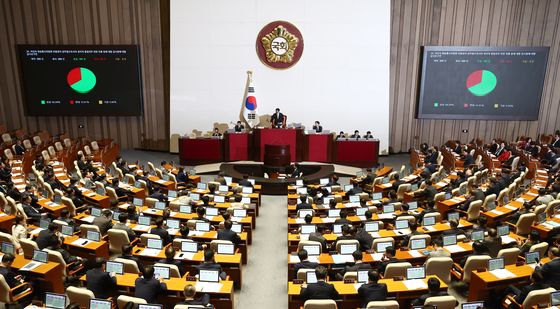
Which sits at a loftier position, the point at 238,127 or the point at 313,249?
the point at 238,127

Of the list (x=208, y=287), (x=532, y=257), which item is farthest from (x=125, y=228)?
(x=532, y=257)

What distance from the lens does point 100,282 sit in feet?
21.7

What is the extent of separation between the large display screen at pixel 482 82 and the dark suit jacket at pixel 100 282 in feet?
58.4

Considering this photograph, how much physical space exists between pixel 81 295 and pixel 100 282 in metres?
0.51

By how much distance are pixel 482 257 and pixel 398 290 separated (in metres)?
1.95

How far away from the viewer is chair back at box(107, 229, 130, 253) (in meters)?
8.67

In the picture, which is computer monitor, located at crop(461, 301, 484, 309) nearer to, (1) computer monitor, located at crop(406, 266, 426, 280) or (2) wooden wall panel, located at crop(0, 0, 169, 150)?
(1) computer monitor, located at crop(406, 266, 426, 280)

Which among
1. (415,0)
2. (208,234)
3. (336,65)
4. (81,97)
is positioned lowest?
(208,234)

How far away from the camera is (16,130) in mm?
20109

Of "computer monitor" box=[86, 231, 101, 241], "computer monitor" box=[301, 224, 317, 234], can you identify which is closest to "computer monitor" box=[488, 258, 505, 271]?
"computer monitor" box=[301, 224, 317, 234]

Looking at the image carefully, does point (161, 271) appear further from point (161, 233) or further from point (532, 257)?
point (532, 257)

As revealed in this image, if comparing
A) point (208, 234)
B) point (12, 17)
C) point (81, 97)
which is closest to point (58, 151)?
point (81, 97)

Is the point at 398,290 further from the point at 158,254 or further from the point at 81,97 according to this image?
the point at 81,97

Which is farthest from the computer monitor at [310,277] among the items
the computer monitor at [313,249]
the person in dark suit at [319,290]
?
the computer monitor at [313,249]
